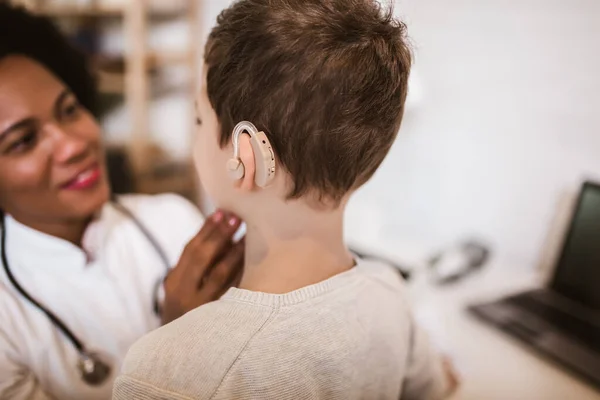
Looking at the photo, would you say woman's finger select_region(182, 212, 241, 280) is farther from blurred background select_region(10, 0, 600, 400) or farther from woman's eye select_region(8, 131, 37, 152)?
blurred background select_region(10, 0, 600, 400)

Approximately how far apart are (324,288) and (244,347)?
5.0 inches

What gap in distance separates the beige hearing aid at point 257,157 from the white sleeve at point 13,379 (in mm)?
447

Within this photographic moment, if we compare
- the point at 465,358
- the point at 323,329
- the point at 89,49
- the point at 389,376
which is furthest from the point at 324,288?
the point at 89,49

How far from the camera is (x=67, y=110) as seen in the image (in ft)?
2.49

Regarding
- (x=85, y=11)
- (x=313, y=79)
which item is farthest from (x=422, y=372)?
(x=85, y=11)

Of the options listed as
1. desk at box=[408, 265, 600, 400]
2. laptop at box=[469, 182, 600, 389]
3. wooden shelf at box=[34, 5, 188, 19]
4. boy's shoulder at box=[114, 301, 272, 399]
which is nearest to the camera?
boy's shoulder at box=[114, 301, 272, 399]

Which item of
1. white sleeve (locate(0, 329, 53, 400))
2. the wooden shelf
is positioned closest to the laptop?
white sleeve (locate(0, 329, 53, 400))

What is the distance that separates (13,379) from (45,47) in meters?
0.60

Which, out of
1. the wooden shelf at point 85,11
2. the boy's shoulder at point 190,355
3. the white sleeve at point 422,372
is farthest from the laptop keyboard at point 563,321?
the wooden shelf at point 85,11

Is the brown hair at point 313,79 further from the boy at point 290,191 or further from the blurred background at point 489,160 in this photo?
the blurred background at point 489,160

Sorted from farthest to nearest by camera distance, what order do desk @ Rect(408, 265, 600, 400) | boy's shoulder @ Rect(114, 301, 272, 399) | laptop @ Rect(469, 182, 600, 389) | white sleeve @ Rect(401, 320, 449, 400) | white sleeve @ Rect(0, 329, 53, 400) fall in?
laptop @ Rect(469, 182, 600, 389) < desk @ Rect(408, 265, 600, 400) < white sleeve @ Rect(401, 320, 449, 400) < white sleeve @ Rect(0, 329, 53, 400) < boy's shoulder @ Rect(114, 301, 272, 399)

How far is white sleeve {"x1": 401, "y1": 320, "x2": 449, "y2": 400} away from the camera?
0.69 metres

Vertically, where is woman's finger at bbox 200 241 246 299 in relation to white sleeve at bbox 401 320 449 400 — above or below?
above

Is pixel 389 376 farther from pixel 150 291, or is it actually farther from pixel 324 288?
pixel 150 291
